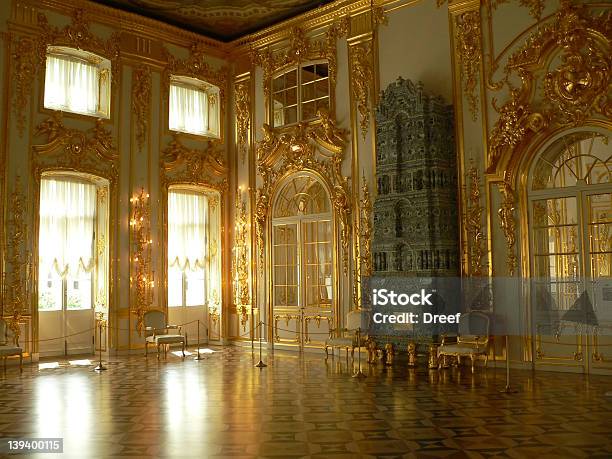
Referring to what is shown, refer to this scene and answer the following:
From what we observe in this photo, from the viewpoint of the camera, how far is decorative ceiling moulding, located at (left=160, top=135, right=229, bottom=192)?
12117 millimetres

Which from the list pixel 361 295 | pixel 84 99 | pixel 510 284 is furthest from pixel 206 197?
pixel 510 284

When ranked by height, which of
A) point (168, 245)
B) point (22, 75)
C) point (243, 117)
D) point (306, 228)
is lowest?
point (168, 245)

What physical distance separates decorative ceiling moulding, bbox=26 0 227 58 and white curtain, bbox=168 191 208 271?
295 centimetres

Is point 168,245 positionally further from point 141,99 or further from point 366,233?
point 366,233

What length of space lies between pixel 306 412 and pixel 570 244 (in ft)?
14.8

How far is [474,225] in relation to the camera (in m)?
9.27

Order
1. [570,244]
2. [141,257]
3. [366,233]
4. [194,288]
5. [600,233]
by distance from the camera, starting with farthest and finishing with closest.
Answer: [194,288], [141,257], [366,233], [570,244], [600,233]

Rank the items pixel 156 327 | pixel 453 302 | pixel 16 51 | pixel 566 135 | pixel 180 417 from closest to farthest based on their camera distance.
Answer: pixel 180 417 → pixel 566 135 → pixel 453 302 → pixel 16 51 → pixel 156 327

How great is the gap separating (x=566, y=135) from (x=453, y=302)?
2744mm

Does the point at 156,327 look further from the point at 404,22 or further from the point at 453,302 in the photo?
the point at 404,22

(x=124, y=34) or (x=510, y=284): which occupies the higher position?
(x=124, y=34)

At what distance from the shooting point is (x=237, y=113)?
12.9 meters

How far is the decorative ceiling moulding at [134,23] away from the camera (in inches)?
424

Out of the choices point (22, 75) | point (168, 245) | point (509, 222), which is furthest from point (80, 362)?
point (509, 222)
